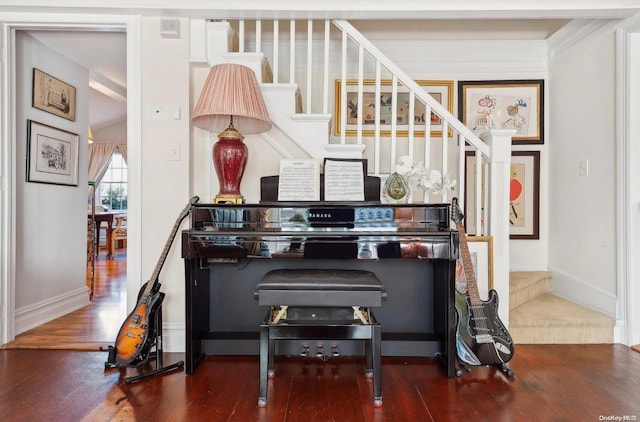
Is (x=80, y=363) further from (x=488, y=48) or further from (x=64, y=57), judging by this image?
(x=488, y=48)

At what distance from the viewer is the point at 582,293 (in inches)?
113

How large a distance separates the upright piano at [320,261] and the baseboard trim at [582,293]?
4.25 feet

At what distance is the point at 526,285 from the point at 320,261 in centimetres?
174

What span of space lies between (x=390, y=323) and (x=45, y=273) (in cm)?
266

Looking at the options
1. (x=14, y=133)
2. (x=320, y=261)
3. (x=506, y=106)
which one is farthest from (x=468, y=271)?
(x=14, y=133)

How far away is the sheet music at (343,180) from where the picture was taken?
2.13 meters

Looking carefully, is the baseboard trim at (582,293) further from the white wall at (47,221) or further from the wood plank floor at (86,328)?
the white wall at (47,221)

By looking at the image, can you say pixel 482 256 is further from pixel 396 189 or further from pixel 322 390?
pixel 322 390

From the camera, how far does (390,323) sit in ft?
7.71

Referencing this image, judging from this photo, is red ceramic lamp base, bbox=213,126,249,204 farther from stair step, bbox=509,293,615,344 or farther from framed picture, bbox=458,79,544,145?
framed picture, bbox=458,79,544,145

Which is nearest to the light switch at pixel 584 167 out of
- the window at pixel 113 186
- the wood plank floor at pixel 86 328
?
the wood plank floor at pixel 86 328

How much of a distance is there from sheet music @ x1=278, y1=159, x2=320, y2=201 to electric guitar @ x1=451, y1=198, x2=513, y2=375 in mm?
757

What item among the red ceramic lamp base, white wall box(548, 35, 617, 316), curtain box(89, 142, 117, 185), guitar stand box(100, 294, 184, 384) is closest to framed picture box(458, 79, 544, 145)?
white wall box(548, 35, 617, 316)

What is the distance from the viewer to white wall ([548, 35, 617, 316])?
2.65m
